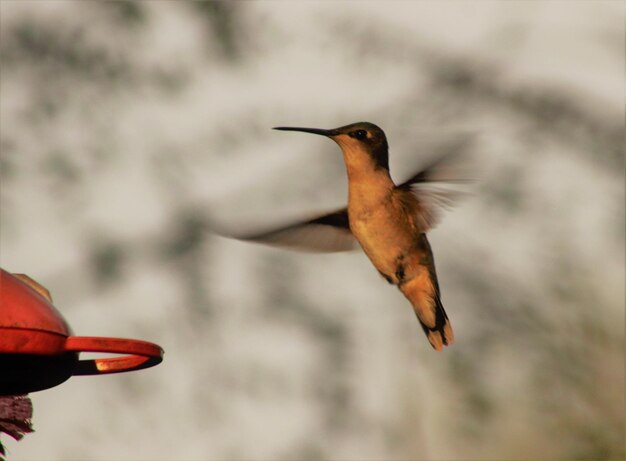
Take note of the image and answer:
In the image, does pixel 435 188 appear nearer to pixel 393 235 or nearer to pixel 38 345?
pixel 393 235

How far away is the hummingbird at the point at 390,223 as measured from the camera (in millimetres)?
3051

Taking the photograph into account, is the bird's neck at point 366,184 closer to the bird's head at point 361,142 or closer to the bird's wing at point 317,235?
the bird's head at point 361,142

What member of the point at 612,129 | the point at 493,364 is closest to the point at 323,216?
the point at 493,364

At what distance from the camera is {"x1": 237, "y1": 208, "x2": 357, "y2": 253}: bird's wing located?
3.18m

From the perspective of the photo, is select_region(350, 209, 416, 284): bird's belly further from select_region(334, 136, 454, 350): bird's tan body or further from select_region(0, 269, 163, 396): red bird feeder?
select_region(0, 269, 163, 396): red bird feeder

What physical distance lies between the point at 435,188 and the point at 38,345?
1.62 metres

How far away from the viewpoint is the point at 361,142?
3049 mm

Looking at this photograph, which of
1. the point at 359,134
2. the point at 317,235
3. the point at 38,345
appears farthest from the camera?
the point at 317,235

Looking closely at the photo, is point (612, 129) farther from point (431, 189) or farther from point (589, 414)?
point (589, 414)

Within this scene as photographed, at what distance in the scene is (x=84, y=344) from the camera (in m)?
1.78

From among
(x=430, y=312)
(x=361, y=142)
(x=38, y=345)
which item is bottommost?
(x=38, y=345)

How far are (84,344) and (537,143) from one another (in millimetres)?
2600

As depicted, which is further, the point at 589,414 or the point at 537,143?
the point at 537,143

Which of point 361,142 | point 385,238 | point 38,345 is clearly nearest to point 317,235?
point 385,238
